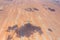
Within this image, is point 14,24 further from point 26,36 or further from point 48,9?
point 48,9

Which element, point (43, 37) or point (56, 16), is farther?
point (56, 16)

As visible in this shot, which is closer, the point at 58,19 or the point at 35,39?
the point at 35,39

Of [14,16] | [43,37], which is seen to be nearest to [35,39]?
[43,37]

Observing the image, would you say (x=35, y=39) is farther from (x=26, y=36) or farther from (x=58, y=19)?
→ (x=58, y=19)

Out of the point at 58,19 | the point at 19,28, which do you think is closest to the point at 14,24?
the point at 19,28
